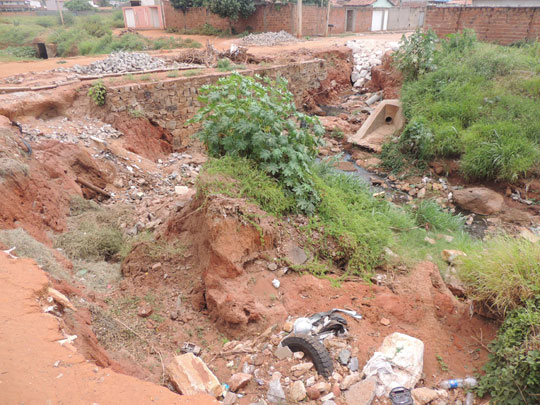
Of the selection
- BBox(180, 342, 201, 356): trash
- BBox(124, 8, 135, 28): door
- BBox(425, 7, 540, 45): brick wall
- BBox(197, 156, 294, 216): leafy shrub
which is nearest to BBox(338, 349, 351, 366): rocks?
BBox(180, 342, 201, 356): trash

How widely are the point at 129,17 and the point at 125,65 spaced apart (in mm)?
17674

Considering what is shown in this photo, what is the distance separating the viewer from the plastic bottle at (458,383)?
2760mm

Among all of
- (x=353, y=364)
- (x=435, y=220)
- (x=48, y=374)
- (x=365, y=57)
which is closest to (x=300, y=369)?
(x=353, y=364)

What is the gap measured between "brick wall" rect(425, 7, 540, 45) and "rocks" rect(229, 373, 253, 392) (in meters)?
13.3

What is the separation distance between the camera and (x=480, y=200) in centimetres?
755

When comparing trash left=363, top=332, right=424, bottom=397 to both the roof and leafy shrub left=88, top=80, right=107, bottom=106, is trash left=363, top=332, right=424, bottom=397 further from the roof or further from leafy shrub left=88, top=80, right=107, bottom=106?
the roof

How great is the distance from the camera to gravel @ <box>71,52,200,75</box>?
9.59 metres

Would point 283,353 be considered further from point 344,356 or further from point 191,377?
point 191,377

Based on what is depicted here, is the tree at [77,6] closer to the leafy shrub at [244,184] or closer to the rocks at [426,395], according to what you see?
the leafy shrub at [244,184]

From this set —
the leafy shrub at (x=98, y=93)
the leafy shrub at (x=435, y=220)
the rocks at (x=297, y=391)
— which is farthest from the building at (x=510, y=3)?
the rocks at (x=297, y=391)

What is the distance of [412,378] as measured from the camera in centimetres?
271

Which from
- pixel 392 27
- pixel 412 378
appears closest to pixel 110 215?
pixel 412 378

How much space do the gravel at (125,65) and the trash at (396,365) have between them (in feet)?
30.1

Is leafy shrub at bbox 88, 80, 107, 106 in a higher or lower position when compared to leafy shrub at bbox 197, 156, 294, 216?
higher
